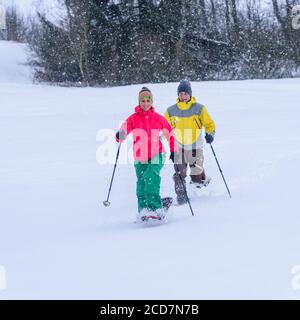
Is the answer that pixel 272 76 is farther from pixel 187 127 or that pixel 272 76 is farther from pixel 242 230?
pixel 242 230

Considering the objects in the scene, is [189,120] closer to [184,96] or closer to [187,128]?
[187,128]

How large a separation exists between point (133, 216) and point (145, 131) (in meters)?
1.22

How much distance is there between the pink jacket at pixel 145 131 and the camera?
23.0 ft

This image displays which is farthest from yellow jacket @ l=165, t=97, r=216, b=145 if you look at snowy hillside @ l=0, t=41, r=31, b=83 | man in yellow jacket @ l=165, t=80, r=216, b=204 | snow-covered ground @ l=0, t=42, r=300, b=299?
snowy hillside @ l=0, t=41, r=31, b=83

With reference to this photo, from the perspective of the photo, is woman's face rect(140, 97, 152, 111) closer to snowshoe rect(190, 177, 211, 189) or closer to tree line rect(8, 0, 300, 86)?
snowshoe rect(190, 177, 211, 189)

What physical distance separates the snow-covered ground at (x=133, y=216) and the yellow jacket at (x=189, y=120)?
91cm

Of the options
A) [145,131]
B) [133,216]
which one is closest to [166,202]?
[133,216]

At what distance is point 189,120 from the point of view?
8.10 meters

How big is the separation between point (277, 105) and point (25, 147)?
23.0ft

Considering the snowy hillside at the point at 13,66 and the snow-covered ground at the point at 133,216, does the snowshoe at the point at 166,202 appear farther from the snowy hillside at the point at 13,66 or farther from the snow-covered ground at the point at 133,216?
the snowy hillside at the point at 13,66

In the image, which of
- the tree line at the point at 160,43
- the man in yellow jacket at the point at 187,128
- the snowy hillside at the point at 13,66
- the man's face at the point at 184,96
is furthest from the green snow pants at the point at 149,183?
the snowy hillside at the point at 13,66

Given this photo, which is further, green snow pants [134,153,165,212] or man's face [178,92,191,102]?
man's face [178,92,191,102]

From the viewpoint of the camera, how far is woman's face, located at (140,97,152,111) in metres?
6.99

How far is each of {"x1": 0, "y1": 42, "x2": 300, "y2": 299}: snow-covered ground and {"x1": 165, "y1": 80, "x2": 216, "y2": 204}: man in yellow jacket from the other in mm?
460
